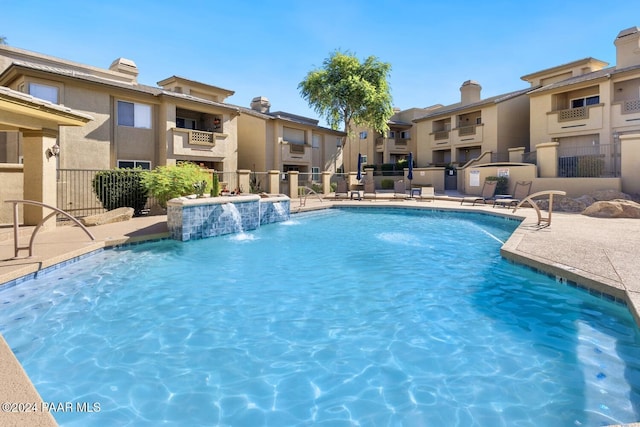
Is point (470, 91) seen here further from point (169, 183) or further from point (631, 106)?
point (169, 183)

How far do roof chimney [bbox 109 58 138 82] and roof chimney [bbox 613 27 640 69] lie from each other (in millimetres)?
31861

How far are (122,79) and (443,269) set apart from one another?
24.7 m

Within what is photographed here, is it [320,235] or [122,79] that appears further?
[122,79]

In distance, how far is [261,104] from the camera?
33000mm

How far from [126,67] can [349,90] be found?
16.6m

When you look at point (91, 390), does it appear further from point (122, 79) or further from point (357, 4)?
point (122, 79)

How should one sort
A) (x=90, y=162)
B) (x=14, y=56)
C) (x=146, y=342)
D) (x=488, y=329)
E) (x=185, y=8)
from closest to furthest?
(x=146, y=342) → (x=488, y=329) → (x=185, y=8) → (x=90, y=162) → (x=14, y=56)

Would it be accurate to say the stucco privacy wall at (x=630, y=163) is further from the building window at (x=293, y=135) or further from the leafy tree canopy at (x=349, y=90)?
the building window at (x=293, y=135)

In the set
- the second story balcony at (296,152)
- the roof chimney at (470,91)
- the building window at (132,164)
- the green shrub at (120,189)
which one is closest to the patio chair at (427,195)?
the second story balcony at (296,152)

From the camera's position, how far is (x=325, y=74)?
103 ft

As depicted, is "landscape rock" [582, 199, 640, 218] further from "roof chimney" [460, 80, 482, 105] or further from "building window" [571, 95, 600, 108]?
"roof chimney" [460, 80, 482, 105]

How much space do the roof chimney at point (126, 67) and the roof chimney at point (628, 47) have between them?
31861 mm

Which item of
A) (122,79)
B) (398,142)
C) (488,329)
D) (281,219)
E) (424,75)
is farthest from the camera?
(398,142)

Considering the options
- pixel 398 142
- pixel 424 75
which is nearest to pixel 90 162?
pixel 424 75
